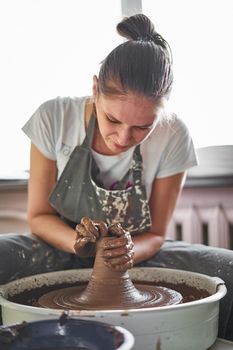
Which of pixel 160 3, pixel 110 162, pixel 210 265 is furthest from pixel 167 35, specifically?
pixel 210 265

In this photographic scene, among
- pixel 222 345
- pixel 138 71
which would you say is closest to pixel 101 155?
pixel 138 71

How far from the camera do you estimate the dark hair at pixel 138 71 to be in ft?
4.95

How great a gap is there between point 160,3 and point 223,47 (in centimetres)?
35

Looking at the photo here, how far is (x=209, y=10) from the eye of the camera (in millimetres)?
2477

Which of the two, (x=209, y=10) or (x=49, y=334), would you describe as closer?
(x=49, y=334)

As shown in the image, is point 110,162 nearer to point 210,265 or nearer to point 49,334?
point 210,265

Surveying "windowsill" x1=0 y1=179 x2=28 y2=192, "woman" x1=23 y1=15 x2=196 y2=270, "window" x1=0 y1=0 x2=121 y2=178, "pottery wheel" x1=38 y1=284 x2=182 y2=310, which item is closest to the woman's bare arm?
"woman" x1=23 y1=15 x2=196 y2=270

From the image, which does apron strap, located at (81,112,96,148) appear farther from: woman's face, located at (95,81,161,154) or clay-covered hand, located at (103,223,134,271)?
clay-covered hand, located at (103,223,134,271)

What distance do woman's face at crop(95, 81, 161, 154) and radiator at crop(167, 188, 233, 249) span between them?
0.87 m

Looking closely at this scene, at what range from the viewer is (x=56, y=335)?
3.54ft

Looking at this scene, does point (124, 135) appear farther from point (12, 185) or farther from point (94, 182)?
point (12, 185)

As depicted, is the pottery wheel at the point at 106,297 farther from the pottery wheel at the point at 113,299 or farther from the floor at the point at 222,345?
the floor at the point at 222,345

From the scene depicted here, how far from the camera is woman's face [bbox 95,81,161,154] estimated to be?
1519 millimetres

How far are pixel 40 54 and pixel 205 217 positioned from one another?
101 cm
